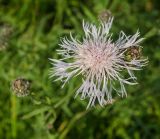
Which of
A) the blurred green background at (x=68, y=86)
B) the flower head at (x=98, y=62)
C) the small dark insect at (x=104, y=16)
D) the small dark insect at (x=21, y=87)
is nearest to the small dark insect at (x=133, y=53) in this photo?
the flower head at (x=98, y=62)

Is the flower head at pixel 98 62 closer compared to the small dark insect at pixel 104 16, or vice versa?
the flower head at pixel 98 62

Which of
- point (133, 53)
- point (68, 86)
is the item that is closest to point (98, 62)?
point (133, 53)

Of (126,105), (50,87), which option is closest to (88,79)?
(50,87)

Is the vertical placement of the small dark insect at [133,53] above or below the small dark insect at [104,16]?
below

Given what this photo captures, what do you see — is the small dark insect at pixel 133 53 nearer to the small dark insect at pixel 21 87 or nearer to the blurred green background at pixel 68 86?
the small dark insect at pixel 21 87

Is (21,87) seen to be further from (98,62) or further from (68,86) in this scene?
(68,86)

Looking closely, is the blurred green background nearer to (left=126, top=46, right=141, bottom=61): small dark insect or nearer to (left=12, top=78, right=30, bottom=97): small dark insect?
(left=12, top=78, right=30, bottom=97): small dark insect
